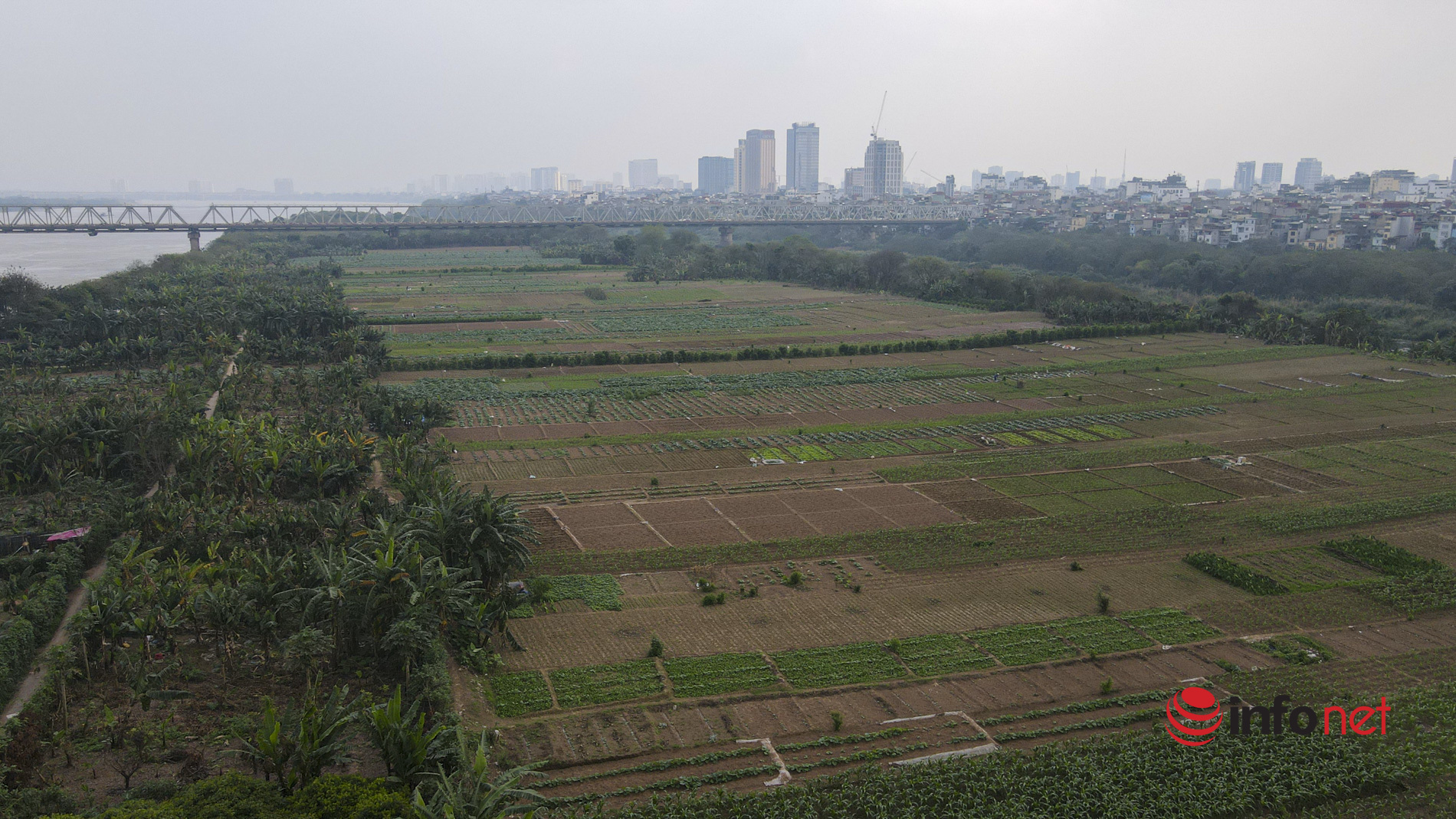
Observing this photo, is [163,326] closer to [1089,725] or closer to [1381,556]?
[1089,725]

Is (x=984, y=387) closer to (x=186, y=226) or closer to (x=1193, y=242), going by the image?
(x=1193, y=242)

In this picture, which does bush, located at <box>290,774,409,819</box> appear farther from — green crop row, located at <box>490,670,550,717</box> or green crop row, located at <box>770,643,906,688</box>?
green crop row, located at <box>770,643,906,688</box>

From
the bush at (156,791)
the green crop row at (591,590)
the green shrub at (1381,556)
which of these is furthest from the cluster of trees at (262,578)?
the green shrub at (1381,556)

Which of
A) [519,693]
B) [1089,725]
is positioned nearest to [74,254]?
[519,693]

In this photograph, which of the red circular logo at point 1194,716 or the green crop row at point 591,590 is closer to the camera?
the red circular logo at point 1194,716

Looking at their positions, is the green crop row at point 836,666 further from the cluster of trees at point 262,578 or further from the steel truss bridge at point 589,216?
the steel truss bridge at point 589,216

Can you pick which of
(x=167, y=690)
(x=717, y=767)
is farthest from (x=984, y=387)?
(x=167, y=690)
